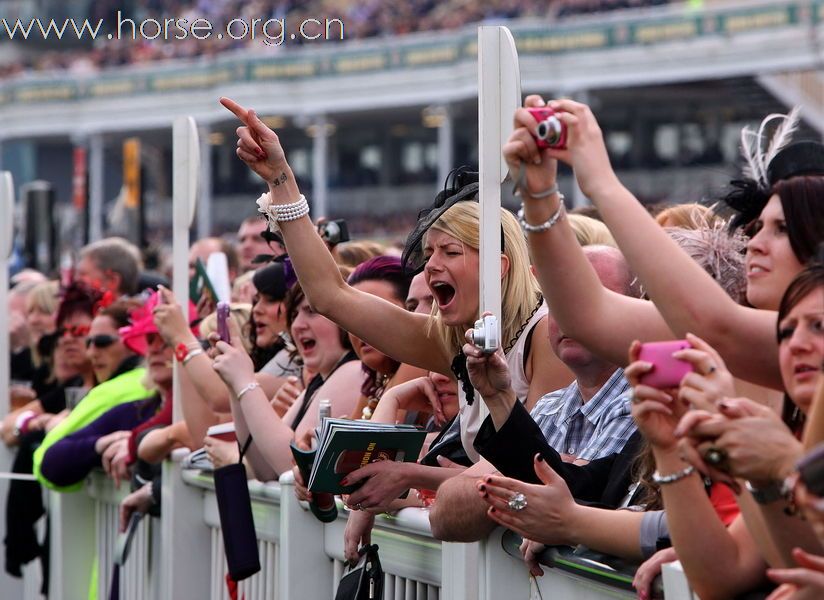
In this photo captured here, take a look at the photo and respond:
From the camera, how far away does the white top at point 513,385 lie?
3889 mm

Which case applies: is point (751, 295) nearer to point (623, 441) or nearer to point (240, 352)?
point (623, 441)

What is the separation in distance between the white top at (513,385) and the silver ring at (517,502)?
1.84 feet

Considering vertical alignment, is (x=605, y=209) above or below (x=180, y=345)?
above

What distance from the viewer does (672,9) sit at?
1214 inches

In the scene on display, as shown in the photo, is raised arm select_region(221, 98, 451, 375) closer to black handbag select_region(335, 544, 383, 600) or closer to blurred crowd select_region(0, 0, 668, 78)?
black handbag select_region(335, 544, 383, 600)

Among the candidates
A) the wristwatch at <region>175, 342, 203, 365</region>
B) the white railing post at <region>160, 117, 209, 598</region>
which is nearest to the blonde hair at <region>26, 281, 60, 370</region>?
the white railing post at <region>160, 117, 209, 598</region>

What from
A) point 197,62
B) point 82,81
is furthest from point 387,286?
point 82,81

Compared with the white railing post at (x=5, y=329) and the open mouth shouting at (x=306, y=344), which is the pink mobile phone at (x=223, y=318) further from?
the white railing post at (x=5, y=329)

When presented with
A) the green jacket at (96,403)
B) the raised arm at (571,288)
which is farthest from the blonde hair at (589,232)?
the green jacket at (96,403)

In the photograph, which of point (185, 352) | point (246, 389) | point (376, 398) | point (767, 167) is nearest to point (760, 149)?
point (767, 167)

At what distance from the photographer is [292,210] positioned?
4355 millimetres

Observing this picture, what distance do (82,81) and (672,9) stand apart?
56.6 feet

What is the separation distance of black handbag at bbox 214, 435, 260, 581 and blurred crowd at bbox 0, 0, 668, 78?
2551cm

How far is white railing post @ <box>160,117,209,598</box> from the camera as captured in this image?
19.3ft
